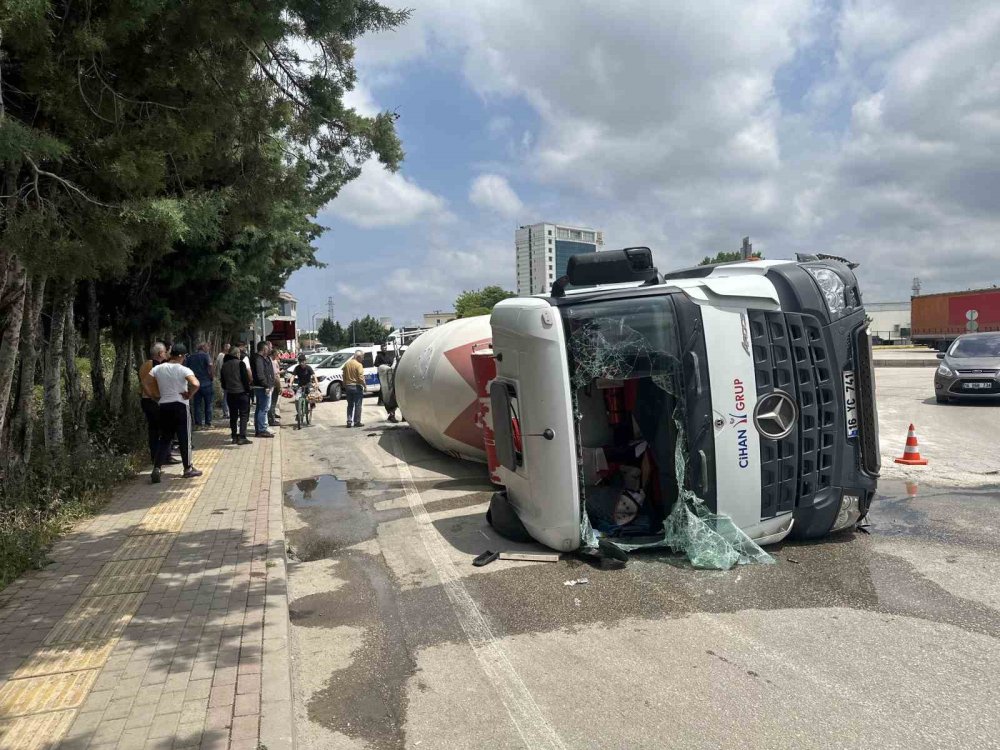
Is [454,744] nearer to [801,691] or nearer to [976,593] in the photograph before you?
[801,691]

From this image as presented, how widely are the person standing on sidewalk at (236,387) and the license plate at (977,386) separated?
1569 centimetres

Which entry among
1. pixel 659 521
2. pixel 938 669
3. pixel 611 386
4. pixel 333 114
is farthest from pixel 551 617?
pixel 333 114

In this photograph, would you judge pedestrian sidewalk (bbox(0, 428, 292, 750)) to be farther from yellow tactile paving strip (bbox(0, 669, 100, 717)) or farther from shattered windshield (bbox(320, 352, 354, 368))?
shattered windshield (bbox(320, 352, 354, 368))

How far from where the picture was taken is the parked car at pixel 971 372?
1557 centimetres

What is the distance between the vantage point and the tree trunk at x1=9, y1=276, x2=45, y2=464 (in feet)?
25.8

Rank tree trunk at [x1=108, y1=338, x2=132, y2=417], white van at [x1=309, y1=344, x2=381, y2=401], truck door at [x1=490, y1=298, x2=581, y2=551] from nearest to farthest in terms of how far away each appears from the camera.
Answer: truck door at [x1=490, y1=298, x2=581, y2=551] < tree trunk at [x1=108, y1=338, x2=132, y2=417] < white van at [x1=309, y1=344, x2=381, y2=401]

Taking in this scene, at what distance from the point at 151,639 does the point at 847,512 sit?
551cm

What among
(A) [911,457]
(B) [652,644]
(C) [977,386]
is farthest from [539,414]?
(C) [977,386]

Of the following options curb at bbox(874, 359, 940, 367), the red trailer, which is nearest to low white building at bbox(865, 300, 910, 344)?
the red trailer

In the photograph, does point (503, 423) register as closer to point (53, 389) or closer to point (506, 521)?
point (506, 521)

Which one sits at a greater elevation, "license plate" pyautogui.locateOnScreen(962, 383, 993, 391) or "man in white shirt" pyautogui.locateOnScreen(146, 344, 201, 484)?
"man in white shirt" pyautogui.locateOnScreen(146, 344, 201, 484)

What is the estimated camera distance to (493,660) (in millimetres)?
4211

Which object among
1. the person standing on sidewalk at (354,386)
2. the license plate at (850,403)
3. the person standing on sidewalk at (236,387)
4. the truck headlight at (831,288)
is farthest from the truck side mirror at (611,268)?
the person standing on sidewalk at (354,386)

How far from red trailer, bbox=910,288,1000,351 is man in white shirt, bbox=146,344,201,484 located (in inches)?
1478
